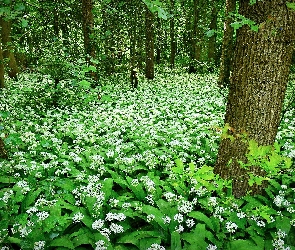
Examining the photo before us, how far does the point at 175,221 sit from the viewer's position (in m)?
3.93

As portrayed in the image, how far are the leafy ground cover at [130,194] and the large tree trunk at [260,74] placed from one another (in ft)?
1.64

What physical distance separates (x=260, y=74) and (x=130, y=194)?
2784 millimetres

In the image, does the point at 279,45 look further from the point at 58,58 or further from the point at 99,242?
the point at 58,58

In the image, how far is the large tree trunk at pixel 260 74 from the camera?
3.66 meters

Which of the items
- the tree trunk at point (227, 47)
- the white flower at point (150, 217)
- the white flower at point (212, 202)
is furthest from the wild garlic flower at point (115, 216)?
the tree trunk at point (227, 47)

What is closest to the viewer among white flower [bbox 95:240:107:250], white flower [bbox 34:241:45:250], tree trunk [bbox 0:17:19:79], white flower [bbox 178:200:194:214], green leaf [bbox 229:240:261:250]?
white flower [bbox 34:241:45:250]

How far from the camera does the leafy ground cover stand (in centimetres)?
361

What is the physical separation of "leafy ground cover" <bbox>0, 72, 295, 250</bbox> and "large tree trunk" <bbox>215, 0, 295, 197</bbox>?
0.50 metres

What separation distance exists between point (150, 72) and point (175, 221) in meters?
14.3

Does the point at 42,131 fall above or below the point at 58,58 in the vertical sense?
below

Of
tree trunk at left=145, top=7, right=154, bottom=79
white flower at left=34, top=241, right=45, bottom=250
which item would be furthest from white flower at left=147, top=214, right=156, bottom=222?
tree trunk at left=145, top=7, right=154, bottom=79

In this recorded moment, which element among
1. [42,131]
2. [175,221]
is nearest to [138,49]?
[42,131]

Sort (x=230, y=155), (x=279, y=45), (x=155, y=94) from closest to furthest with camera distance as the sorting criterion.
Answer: (x=279, y=45)
(x=230, y=155)
(x=155, y=94)

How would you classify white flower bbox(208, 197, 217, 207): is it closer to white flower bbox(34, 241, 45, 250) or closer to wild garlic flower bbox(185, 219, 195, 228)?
wild garlic flower bbox(185, 219, 195, 228)
